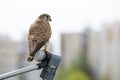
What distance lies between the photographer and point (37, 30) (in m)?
2.64

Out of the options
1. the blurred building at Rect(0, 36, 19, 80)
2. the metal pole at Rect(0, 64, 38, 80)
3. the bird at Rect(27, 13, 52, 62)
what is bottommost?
the blurred building at Rect(0, 36, 19, 80)

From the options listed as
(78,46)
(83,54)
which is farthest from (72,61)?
(78,46)

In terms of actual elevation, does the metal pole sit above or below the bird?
below

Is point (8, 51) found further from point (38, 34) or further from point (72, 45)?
point (38, 34)

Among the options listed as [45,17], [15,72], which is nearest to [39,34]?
[45,17]

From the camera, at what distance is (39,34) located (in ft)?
8.61

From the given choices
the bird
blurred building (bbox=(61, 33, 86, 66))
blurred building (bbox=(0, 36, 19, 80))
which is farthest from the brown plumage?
blurred building (bbox=(0, 36, 19, 80))

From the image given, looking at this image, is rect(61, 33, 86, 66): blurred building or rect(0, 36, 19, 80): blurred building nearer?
rect(61, 33, 86, 66): blurred building

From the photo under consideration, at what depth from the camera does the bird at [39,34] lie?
2486 mm

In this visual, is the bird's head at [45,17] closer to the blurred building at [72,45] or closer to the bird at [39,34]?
the bird at [39,34]

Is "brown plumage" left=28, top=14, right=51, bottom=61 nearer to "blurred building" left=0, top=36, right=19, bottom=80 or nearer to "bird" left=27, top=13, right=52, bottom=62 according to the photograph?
"bird" left=27, top=13, right=52, bottom=62

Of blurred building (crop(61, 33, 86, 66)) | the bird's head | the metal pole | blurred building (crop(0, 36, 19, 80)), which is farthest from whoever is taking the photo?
blurred building (crop(0, 36, 19, 80))

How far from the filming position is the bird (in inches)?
97.9

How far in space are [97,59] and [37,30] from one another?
38463 millimetres
